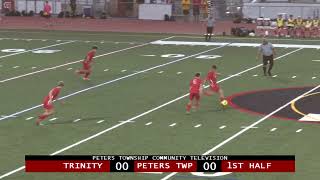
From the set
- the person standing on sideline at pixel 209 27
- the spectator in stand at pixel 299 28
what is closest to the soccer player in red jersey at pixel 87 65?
the person standing on sideline at pixel 209 27

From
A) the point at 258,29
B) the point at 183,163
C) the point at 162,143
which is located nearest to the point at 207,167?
the point at 183,163

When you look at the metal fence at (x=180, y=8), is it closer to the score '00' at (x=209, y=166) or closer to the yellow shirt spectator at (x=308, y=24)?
the yellow shirt spectator at (x=308, y=24)

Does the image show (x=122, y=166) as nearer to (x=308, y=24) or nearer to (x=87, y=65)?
(x=87, y=65)

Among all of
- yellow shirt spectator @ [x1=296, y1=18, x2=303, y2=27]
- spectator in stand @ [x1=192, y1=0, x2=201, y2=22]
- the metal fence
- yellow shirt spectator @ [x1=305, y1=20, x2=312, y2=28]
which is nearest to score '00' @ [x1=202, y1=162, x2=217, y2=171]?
yellow shirt spectator @ [x1=296, y1=18, x2=303, y2=27]

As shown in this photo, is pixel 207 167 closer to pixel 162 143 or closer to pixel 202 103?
pixel 162 143

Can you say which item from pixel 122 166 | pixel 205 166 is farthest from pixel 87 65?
pixel 205 166

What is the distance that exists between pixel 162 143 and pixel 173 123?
2766 millimetres

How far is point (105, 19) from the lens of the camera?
6500 centimetres

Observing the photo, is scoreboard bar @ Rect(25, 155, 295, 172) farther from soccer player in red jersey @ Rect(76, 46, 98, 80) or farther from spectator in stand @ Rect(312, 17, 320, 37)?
spectator in stand @ Rect(312, 17, 320, 37)

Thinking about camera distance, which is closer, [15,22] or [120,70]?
[120,70]

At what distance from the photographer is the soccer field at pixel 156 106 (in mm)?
19578

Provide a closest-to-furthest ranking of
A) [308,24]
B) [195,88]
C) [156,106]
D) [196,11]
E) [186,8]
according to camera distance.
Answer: [195,88]
[156,106]
[308,24]
[196,11]
[186,8]

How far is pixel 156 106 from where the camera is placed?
84.8ft

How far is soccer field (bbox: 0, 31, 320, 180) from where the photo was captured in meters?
19.6
